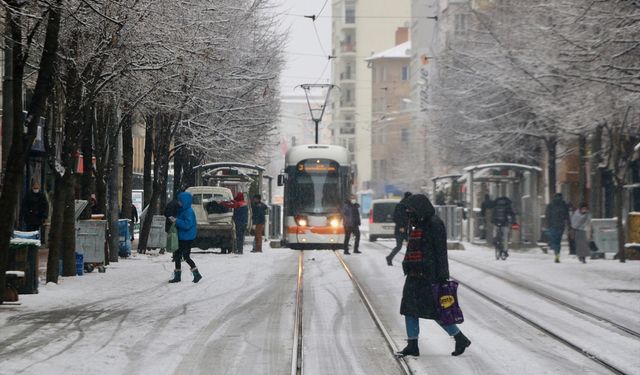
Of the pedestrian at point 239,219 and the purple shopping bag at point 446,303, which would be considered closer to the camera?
the purple shopping bag at point 446,303

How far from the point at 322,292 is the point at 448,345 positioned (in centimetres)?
749

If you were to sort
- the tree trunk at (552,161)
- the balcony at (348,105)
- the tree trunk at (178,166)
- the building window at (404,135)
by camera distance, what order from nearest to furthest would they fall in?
the tree trunk at (178,166), the tree trunk at (552,161), the building window at (404,135), the balcony at (348,105)

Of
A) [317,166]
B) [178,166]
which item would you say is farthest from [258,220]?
[178,166]

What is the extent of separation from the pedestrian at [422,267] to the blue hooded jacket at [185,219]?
986cm

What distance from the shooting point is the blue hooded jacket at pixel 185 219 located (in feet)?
71.3

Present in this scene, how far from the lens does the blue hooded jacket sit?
856 inches

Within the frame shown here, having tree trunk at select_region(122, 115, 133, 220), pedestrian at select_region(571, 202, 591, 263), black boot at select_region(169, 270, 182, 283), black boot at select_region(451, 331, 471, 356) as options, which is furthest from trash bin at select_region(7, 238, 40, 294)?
pedestrian at select_region(571, 202, 591, 263)

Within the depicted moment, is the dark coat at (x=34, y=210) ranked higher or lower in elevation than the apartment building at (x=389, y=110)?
lower

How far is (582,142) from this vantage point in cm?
4428

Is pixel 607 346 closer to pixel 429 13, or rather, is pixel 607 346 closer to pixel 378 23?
pixel 429 13

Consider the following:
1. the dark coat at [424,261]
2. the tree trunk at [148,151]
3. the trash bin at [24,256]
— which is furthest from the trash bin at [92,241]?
the dark coat at [424,261]

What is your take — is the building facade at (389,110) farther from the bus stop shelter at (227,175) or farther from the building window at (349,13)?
the bus stop shelter at (227,175)

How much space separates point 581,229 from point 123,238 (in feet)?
36.9

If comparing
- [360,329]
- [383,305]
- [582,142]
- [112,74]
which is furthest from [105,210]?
[582,142]
